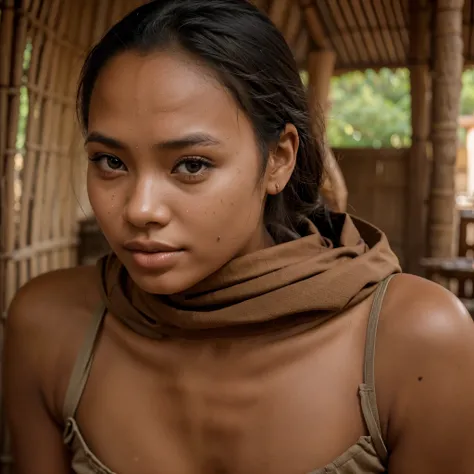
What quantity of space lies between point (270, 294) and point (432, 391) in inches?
10.8

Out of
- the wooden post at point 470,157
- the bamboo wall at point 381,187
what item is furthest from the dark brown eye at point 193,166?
the wooden post at point 470,157

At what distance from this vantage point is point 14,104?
1745mm

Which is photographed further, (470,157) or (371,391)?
(470,157)

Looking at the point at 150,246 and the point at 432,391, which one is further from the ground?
the point at 150,246

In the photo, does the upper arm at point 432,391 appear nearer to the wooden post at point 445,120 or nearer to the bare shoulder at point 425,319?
the bare shoulder at point 425,319

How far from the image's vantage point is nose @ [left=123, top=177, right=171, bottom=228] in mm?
862

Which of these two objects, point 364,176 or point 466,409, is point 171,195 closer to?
point 466,409

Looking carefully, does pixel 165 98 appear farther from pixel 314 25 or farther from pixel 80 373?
pixel 314 25

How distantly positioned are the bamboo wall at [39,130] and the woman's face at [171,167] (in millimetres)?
921

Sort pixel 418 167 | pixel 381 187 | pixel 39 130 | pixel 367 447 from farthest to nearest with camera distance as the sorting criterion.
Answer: pixel 381 187
pixel 418 167
pixel 39 130
pixel 367 447

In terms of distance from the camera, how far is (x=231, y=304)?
3.26 ft

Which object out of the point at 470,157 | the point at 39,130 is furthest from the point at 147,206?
the point at 470,157

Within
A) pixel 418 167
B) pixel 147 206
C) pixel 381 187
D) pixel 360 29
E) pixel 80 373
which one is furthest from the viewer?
pixel 381 187

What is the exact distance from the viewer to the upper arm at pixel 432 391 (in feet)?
3.10
